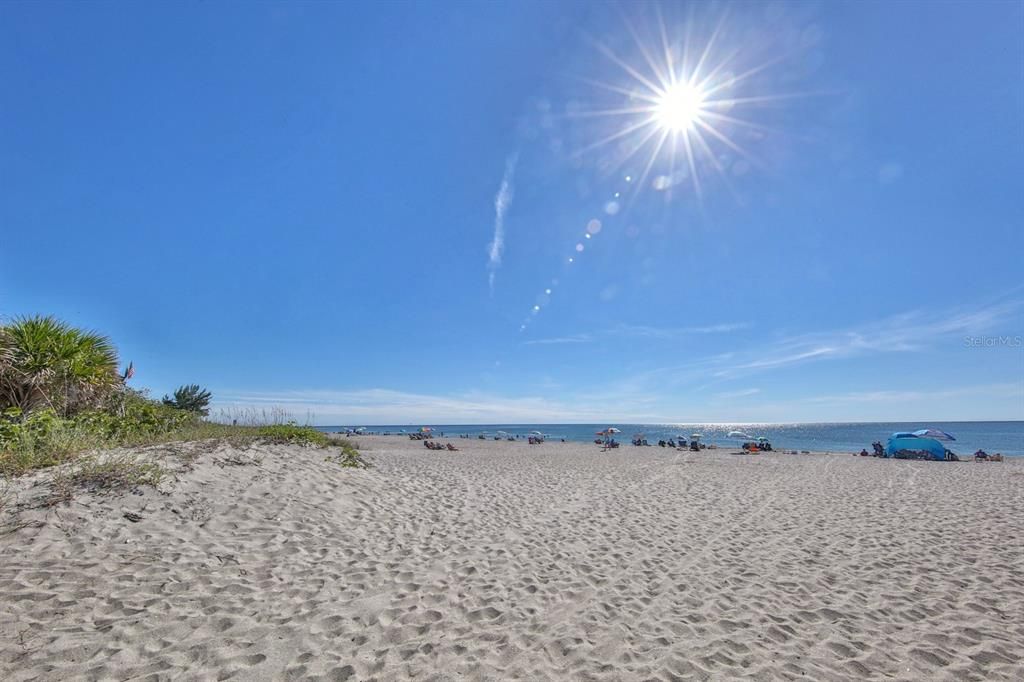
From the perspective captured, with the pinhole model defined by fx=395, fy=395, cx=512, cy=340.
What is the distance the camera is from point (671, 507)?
11.4 m

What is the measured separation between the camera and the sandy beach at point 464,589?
4105 millimetres

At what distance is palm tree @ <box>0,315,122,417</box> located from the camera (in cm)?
945

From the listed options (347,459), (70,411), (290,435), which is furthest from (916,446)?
(70,411)

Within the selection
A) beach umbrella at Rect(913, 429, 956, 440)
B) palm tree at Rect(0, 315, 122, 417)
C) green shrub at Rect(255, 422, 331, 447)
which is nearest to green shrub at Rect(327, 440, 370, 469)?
green shrub at Rect(255, 422, 331, 447)

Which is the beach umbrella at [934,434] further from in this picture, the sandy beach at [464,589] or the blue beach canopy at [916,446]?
the sandy beach at [464,589]

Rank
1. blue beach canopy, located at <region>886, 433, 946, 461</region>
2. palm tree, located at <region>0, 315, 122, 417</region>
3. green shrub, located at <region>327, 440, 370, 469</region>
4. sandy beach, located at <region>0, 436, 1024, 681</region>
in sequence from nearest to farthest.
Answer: sandy beach, located at <region>0, 436, 1024, 681</region>
palm tree, located at <region>0, 315, 122, 417</region>
green shrub, located at <region>327, 440, 370, 469</region>
blue beach canopy, located at <region>886, 433, 946, 461</region>

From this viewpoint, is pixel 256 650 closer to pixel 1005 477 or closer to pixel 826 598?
pixel 826 598

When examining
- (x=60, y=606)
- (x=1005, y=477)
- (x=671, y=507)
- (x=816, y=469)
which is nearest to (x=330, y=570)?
(x=60, y=606)

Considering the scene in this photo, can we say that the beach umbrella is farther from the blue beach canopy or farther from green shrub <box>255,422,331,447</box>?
green shrub <box>255,422,331,447</box>

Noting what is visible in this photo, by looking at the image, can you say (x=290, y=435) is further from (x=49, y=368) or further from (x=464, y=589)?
(x=464, y=589)

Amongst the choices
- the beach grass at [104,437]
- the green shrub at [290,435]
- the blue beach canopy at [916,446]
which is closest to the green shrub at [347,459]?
the beach grass at [104,437]

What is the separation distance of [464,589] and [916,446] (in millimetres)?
36303

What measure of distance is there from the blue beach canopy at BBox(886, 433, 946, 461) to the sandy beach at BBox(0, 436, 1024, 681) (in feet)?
74.1

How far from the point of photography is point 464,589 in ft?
18.7
